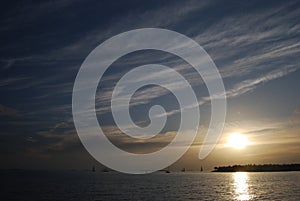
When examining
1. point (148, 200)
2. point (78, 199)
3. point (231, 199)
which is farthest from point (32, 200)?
point (231, 199)

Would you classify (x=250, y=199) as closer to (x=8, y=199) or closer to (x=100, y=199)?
(x=100, y=199)

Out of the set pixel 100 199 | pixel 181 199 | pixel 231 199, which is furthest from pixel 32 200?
pixel 231 199

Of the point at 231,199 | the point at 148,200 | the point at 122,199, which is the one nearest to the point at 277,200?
the point at 231,199

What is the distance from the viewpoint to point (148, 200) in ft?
298

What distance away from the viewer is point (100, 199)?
91375 mm

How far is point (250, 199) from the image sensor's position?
3996 inches

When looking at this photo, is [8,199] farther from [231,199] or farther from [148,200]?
[231,199]

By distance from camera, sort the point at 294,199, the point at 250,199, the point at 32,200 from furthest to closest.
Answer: the point at 250,199, the point at 294,199, the point at 32,200

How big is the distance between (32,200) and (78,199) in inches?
470

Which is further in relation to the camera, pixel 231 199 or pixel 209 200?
pixel 231 199

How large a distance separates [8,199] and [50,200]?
37.1ft

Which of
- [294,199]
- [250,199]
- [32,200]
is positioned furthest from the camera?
[250,199]

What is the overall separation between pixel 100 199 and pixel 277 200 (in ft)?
162

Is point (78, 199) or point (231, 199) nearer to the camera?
point (78, 199)
